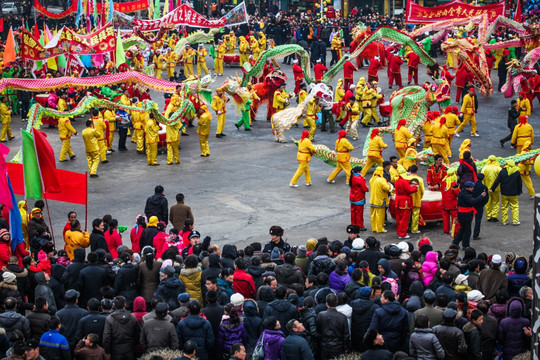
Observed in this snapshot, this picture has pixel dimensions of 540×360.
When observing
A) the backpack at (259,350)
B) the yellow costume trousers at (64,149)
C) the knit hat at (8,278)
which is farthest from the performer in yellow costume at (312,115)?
the backpack at (259,350)

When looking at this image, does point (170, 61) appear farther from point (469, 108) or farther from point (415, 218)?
point (415, 218)

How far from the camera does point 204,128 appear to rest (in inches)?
847

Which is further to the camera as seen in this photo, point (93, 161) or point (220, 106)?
point (220, 106)

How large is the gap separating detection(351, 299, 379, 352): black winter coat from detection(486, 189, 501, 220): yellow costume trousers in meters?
7.09

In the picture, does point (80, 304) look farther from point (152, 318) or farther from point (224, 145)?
point (224, 145)

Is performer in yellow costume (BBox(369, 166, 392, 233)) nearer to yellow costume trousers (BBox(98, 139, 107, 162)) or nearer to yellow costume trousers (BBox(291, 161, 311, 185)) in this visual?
yellow costume trousers (BBox(291, 161, 311, 185))

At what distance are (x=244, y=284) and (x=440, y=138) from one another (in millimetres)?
10199

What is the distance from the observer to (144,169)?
21.0 meters

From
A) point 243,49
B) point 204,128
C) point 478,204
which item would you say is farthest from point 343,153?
point 243,49

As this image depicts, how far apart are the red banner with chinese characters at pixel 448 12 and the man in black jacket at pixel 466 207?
1681cm

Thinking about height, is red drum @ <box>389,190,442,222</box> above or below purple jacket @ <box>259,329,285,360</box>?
below

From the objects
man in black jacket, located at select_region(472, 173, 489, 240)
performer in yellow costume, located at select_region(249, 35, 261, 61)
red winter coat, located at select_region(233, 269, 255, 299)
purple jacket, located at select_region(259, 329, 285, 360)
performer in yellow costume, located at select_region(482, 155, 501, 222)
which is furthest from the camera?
performer in yellow costume, located at select_region(249, 35, 261, 61)

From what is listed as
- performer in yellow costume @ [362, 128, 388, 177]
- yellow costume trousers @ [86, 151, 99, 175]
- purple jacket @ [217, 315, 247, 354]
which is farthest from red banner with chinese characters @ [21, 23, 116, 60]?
purple jacket @ [217, 315, 247, 354]

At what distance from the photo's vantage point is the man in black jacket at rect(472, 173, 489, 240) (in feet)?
47.4
